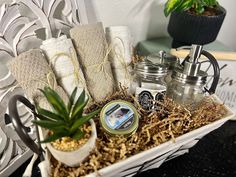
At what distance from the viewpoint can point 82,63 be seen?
1.73 ft

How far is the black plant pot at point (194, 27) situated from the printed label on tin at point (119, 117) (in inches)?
10.5

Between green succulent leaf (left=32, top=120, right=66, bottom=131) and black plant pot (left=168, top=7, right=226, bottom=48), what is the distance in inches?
15.2

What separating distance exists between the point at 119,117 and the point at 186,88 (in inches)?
6.7

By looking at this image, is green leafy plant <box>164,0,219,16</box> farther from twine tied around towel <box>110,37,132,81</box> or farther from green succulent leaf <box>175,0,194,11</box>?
twine tied around towel <box>110,37,132,81</box>

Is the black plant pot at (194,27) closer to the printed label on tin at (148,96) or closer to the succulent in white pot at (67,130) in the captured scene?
the printed label on tin at (148,96)

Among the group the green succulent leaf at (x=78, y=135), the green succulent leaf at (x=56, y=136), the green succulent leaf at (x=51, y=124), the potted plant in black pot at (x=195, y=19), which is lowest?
the green succulent leaf at (x=78, y=135)

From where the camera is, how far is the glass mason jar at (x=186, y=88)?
0.50 meters

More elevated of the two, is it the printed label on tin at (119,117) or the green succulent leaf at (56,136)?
the green succulent leaf at (56,136)

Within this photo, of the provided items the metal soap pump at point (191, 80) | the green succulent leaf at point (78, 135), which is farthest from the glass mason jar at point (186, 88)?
the green succulent leaf at point (78, 135)

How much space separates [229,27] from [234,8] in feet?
0.24

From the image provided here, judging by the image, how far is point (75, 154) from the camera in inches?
14.4

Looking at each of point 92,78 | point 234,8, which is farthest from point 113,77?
point 234,8

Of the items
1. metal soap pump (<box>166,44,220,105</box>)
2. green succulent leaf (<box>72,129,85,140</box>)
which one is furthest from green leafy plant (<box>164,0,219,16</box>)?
green succulent leaf (<box>72,129,85,140</box>)

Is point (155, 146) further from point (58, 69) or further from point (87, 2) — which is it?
point (87, 2)
